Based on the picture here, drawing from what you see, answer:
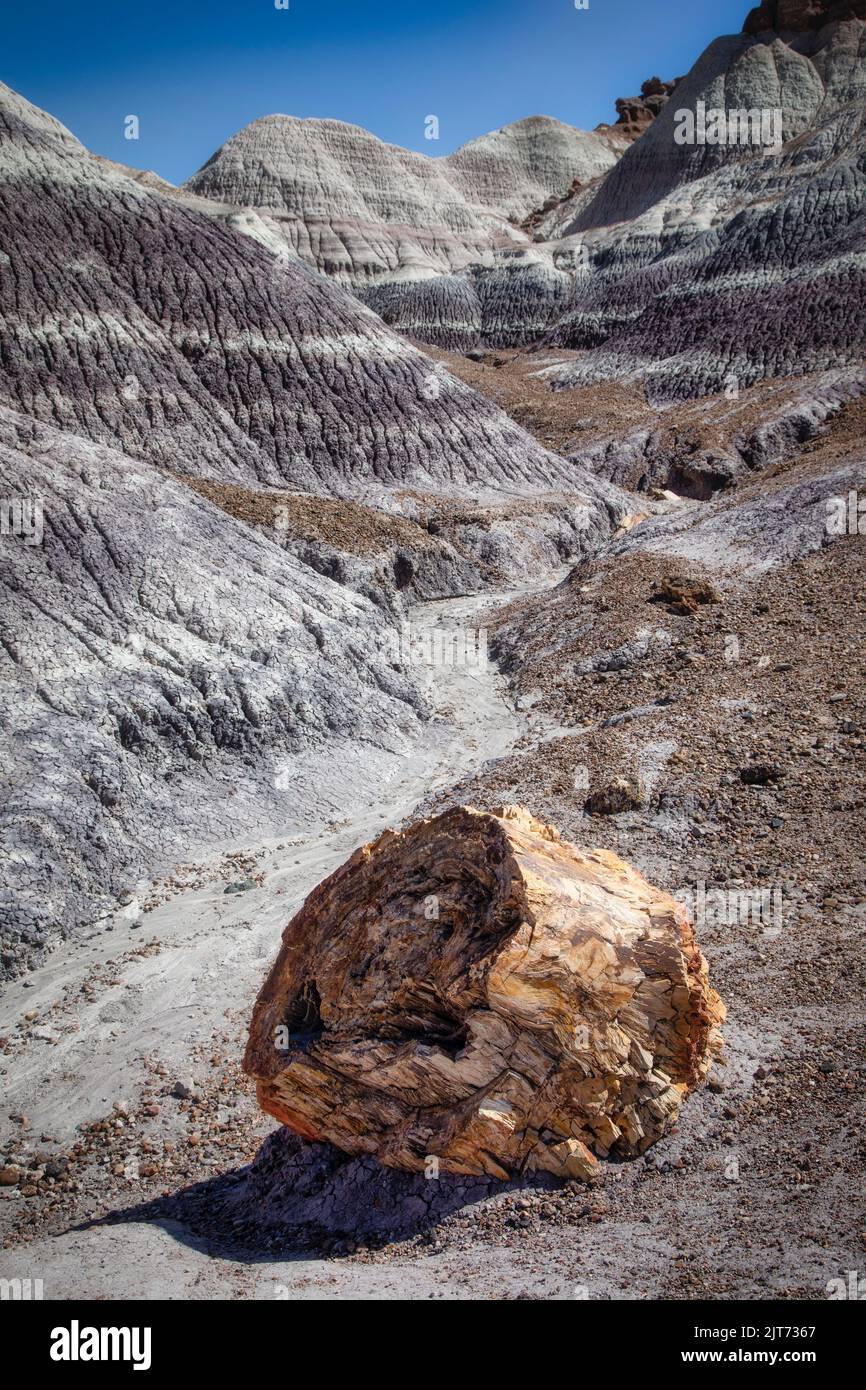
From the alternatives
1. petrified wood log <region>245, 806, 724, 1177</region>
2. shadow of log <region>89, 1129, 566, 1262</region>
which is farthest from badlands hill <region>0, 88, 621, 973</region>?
petrified wood log <region>245, 806, 724, 1177</region>

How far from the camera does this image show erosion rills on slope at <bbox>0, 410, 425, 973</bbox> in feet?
41.3

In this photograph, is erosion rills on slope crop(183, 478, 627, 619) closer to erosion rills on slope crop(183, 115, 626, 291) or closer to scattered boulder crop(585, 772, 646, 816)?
scattered boulder crop(585, 772, 646, 816)

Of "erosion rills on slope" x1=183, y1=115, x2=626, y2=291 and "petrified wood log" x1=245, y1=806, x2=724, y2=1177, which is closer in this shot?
"petrified wood log" x1=245, y1=806, x2=724, y2=1177

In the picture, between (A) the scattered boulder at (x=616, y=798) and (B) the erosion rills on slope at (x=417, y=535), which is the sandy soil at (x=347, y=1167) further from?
(B) the erosion rills on slope at (x=417, y=535)

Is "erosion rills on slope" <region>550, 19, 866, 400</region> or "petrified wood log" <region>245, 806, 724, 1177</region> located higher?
"erosion rills on slope" <region>550, 19, 866, 400</region>

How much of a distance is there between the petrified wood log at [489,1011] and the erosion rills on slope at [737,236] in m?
41.5

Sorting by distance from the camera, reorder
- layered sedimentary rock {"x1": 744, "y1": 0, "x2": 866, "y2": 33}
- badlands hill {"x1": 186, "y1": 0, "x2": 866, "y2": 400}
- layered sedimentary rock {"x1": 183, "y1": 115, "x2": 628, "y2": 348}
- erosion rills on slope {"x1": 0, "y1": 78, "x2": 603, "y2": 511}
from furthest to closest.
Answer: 1. layered sedimentary rock {"x1": 183, "y1": 115, "x2": 628, "y2": 348}
2. layered sedimentary rock {"x1": 744, "y1": 0, "x2": 866, "y2": 33}
3. badlands hill {"x1": 186, "y1": 0, "x2": 866, "y2": 400}
4. erosion rills on slope {"x1": 0, "y1": 78, "x2": 603, "y2": 511}

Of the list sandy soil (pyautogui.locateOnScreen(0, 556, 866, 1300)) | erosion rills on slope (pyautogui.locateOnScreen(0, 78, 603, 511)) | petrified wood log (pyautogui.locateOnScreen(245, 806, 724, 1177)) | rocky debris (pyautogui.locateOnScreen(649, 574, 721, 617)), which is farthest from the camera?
erosion rills on slope (pyautogui.locateOnScreen(0, 78, 603, 511))

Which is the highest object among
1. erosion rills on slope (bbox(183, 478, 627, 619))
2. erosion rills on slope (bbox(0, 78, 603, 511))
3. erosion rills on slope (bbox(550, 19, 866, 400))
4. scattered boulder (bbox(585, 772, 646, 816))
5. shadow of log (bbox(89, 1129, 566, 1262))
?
erosion rills on slope (bbox(550, 19, 866, 400))

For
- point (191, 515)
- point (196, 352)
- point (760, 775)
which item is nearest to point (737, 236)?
point (196, 352)

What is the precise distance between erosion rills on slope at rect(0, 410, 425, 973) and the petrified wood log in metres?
6.11

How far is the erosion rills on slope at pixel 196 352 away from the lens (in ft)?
90.4

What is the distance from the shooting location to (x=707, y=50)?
6875 cm
